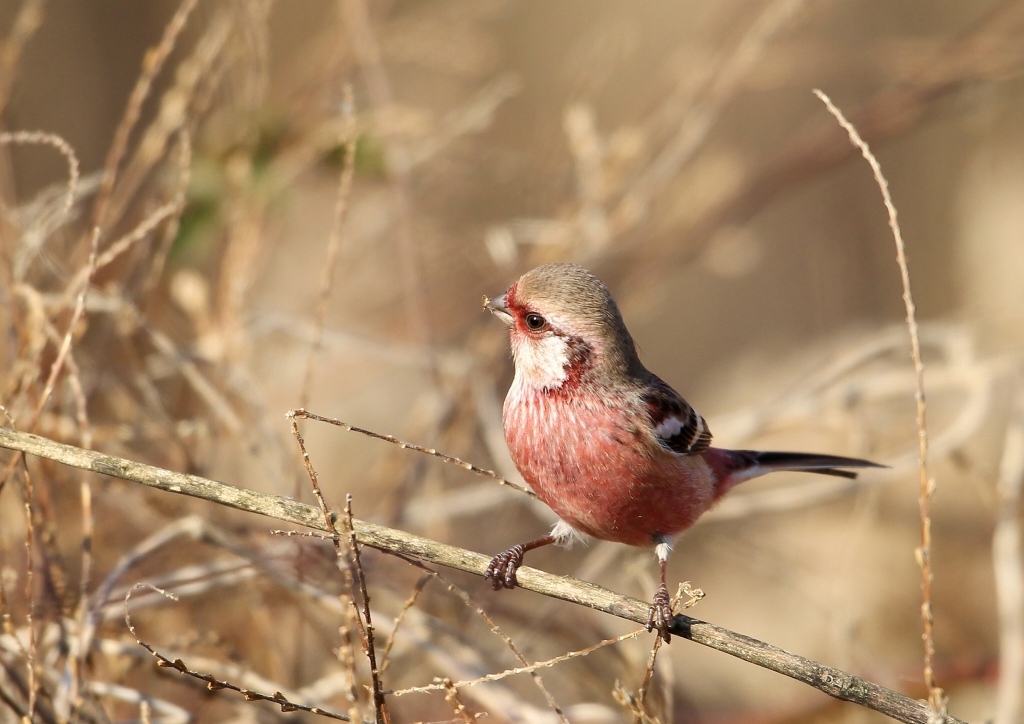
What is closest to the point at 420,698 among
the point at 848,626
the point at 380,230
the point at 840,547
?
the point at 848,626

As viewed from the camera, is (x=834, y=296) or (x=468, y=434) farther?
(x=834, y=296)

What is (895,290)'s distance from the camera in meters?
6.87

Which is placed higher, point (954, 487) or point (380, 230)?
point (954, 487)

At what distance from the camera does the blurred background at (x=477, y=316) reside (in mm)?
3164

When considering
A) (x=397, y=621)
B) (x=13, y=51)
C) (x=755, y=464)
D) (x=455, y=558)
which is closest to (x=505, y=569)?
(x=455, y=558)

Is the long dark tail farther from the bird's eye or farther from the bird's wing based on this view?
the bird's eye

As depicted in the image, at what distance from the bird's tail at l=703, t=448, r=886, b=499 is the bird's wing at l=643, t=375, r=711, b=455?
196 mm

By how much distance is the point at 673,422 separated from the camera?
2873 mm

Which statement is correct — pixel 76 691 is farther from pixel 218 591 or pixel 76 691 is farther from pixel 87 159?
pixel 87 159

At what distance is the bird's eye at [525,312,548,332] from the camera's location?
2.79 m

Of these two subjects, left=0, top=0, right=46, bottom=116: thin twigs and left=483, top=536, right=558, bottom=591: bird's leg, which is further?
left=0, top=0, right=46, bottom=116: thin twigs

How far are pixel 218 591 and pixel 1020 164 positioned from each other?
5.90 meters

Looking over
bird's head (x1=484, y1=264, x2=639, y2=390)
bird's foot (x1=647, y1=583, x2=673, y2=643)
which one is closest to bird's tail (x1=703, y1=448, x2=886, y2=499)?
bird's head (x1=484, y1=264, x2=639, y2=390)

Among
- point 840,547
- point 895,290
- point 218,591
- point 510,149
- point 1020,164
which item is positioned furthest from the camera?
point 510,149
